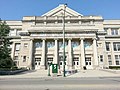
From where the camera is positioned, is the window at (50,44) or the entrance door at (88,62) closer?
the entrance door at (88,62)

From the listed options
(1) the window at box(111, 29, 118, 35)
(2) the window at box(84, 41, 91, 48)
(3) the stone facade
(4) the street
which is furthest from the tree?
(1) the window at box(111, 29, 118, 35)

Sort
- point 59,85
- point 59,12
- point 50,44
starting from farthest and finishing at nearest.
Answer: point 59,12, point 50,44, point 59,85

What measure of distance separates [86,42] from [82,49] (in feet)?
11.5

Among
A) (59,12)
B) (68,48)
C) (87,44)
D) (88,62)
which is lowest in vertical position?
(88,62)

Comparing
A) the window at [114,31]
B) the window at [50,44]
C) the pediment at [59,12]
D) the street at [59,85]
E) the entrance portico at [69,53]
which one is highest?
the pediment at [59,12]

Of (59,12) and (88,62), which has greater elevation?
(59,12)

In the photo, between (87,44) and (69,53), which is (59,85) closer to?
(69,53)

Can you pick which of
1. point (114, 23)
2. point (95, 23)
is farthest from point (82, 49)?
point (114, 23)

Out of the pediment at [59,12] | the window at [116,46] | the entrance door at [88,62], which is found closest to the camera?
the entrance door at [88,62]

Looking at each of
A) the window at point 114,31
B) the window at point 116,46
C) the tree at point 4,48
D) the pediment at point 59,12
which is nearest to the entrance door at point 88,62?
the window at point 116,46

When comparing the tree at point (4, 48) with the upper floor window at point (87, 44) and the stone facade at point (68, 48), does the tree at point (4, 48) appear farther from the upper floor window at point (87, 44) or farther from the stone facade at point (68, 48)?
the upper floor window at point (87, 44)

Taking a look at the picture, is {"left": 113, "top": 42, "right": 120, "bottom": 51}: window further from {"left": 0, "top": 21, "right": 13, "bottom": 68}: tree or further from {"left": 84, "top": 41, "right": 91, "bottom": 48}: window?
{"left": 0, "top": 21, "right": 13, "bottom": 68}: tree

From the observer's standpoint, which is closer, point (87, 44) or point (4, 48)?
point (4, 48)

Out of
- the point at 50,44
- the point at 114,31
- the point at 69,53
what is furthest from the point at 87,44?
the point at 114,31
